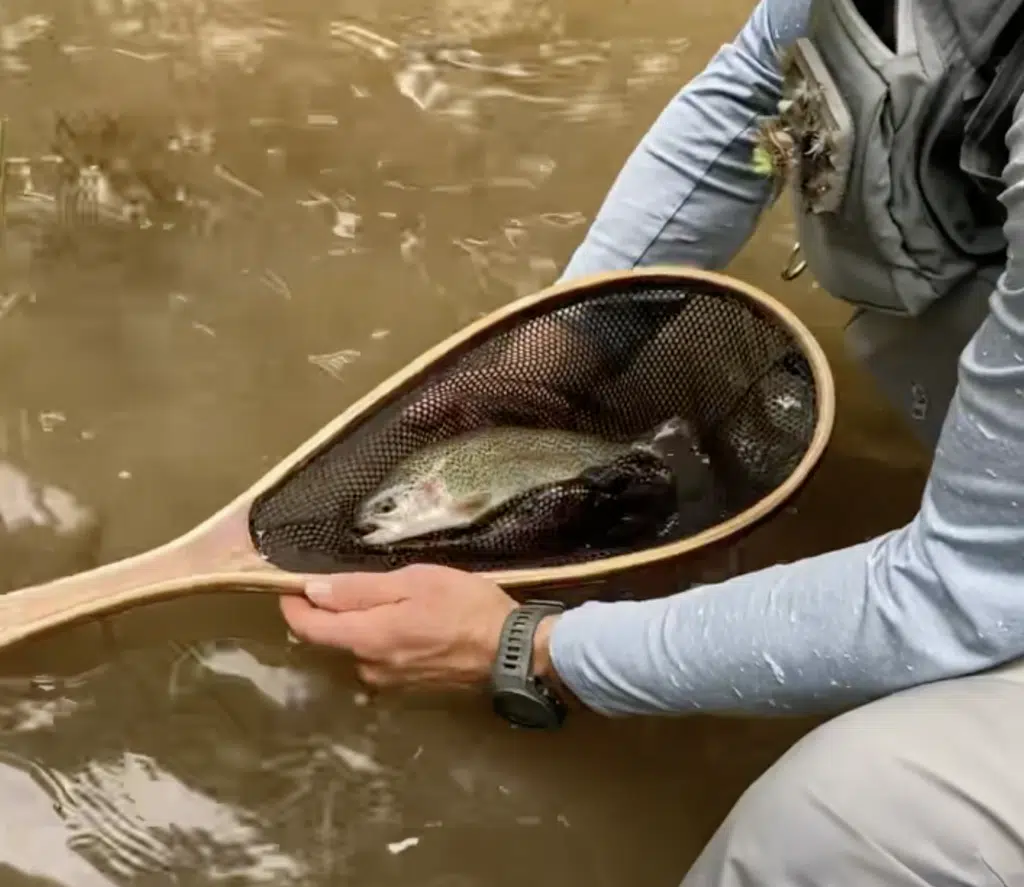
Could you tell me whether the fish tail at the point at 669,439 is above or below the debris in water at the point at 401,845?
above

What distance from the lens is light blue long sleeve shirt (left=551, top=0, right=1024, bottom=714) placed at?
645mm

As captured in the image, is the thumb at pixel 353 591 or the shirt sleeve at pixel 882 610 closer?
the shirt sleeve at pixel 882 610

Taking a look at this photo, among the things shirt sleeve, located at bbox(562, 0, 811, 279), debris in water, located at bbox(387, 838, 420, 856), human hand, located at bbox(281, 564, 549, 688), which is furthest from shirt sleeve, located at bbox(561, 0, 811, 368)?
debris in water, located at bbox(387, 838, 420, 856)

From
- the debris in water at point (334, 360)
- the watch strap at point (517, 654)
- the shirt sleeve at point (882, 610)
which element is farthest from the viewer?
the debris in water at point (334, 360)

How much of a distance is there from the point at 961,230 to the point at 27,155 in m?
1.00

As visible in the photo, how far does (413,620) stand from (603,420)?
11.2 inches

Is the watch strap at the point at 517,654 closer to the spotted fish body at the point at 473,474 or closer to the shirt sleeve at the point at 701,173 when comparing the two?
the spotted fish body at the point at 473,474

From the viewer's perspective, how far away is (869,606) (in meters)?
0.72

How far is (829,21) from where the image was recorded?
83cm

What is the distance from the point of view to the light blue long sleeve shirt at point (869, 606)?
25.4 inches

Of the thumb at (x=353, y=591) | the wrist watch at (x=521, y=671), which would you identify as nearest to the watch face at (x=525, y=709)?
the wrist watch at (x=521, y=671)

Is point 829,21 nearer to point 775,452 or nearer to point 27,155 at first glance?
point 775,452

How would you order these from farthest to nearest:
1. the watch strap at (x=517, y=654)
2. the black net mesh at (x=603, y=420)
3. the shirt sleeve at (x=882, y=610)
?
the black net mesh at (x=603, y=420) → the watch strap at (x=517, y=654) → the shirt sleeve at (x=882, y=610)

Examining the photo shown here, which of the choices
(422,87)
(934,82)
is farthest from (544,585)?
(422,87)
